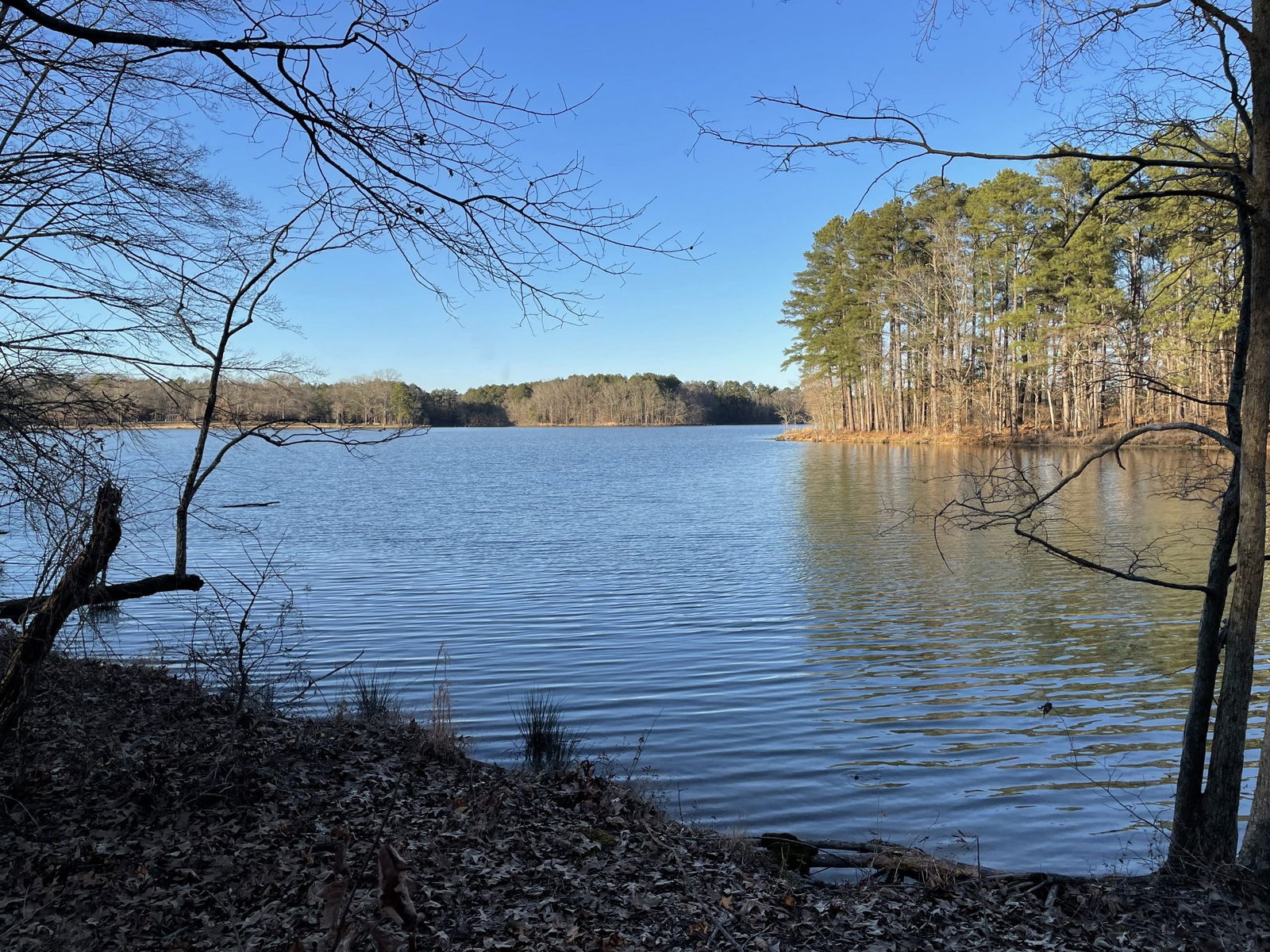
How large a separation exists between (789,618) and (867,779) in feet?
19.5

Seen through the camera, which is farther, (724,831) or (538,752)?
(538,752)

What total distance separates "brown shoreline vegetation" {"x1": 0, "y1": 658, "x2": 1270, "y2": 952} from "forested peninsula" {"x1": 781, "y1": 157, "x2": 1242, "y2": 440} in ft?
12.8

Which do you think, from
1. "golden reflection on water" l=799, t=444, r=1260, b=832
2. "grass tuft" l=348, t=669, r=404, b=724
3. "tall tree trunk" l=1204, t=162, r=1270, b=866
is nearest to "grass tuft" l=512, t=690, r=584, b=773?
"grass tuft" l=348, t=669, r=404, b=724

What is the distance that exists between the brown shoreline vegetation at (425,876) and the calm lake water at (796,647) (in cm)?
117

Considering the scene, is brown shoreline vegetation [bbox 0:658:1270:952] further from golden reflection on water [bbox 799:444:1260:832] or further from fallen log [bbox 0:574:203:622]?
golden reflection on water [bbox 799:444:1260:832]

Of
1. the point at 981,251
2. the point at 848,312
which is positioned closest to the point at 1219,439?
the point at 981,251

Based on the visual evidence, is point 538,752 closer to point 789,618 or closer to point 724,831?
point 724,831

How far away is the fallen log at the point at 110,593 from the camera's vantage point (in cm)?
520

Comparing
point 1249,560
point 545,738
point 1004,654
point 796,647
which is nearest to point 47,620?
point 545,738

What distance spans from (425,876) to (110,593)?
10.1 ft

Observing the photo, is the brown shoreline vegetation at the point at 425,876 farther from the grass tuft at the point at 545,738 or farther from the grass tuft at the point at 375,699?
the grass tuft at the point at 375,699

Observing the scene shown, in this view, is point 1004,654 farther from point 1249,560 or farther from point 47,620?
point 47,620

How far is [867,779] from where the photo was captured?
7.17 m

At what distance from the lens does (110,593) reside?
577 centimetres
